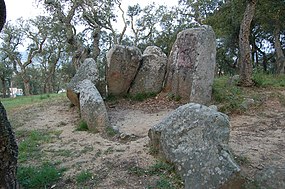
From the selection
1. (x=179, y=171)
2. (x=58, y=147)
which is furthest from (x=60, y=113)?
(x=179, y=171)

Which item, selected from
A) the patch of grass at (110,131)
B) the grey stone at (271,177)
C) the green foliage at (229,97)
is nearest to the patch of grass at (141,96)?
the green foliage at (229,97)

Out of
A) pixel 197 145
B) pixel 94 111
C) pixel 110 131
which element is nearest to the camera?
pixel 197 145

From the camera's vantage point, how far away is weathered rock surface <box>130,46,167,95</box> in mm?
A: 8977

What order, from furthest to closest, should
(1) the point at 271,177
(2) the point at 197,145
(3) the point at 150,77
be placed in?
(3) the point at 150,77, (2) the point at 197,145, (1) the point at 271,177

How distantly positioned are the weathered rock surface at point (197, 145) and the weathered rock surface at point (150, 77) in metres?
4.61

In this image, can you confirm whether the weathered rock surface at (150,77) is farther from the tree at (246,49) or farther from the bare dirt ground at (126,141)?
the tree at (246,49)

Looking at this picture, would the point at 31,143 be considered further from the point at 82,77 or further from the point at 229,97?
the point at 229,97

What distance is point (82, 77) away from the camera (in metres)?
7.82

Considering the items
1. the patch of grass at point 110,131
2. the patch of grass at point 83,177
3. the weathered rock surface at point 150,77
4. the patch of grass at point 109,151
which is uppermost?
the weathered rock surface at point 150,77

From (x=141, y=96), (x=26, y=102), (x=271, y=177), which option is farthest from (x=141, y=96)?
(x=271, y=177)

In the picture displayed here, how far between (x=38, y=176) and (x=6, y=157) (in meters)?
1.24

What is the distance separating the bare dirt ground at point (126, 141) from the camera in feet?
12.8

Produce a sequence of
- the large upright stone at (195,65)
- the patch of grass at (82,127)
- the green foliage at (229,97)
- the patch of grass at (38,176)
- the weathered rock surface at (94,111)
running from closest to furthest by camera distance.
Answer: the patch of grass at (38,176) → the weathered rock surface at (94,111) → the patch of grass at (82,127) → the green foliage at (229,97) → the large upright stone at (195,65)

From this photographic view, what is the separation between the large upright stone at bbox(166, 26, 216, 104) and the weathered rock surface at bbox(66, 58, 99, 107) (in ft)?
8.02
